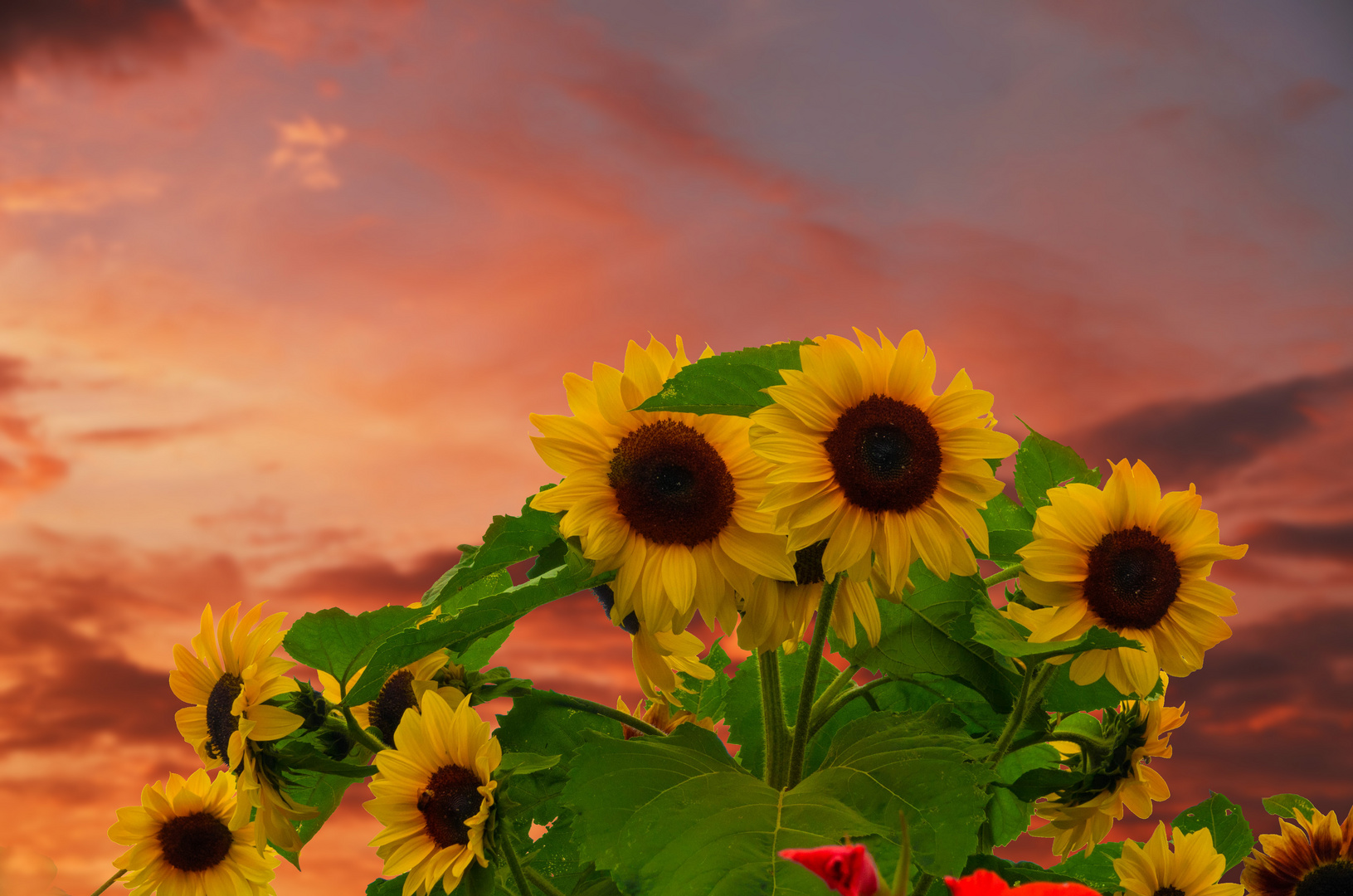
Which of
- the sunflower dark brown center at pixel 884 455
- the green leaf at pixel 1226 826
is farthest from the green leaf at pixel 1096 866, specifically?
the sunflower dark brown center at pixel 884 455

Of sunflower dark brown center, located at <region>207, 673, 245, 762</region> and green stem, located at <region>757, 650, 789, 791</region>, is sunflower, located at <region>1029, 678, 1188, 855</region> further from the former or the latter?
sunflower dark brown center, located at <region>207, 673, 245, 762</region>

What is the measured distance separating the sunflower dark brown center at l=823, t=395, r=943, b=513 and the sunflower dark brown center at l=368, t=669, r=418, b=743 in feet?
2.65

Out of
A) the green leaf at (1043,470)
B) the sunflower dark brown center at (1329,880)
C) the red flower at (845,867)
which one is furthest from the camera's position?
the sunflower dark brown center at (1329,880)

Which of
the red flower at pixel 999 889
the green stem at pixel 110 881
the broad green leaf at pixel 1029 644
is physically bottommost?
the green stem at pixel 110 881

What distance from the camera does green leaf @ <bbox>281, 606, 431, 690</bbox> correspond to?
4.97 feet

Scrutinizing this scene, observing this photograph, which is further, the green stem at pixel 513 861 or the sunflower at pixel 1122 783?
the sunflower at pixel 1122 783

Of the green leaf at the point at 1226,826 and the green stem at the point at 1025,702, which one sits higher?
the green stem at the point at 1025,702

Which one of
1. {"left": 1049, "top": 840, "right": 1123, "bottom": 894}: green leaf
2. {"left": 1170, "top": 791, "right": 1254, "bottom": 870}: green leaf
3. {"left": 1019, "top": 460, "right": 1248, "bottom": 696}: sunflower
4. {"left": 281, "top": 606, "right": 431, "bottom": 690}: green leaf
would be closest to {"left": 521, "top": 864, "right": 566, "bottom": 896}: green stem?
{"left": 281, "top": 606, "right": 431, "bottom": 690}: green leaf

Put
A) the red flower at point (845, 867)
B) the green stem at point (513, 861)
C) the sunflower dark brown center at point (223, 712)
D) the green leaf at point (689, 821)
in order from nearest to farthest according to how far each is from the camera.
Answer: the red flower at point (845, 867) → the green leaf at point (689, 821) → the green stem at point (513, 861) → the sunflower dark brown center at point (223, 712)

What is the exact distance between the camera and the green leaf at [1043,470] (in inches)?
67.3

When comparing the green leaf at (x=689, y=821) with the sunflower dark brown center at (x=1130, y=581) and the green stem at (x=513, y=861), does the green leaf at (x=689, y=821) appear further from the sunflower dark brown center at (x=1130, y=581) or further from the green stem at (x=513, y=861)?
the sunflower dark brown center at (x=1130, y=581)

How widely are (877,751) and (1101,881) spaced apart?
2.95 feet

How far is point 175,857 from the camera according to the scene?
6.07 ft

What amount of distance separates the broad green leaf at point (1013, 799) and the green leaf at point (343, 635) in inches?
35.8
